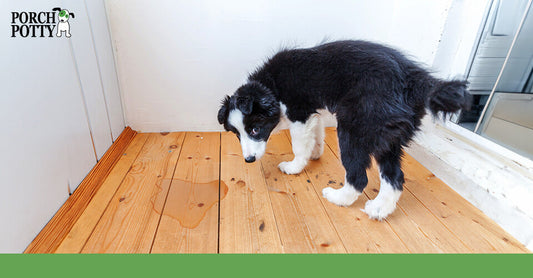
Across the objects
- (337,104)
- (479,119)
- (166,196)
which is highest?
(337,104)

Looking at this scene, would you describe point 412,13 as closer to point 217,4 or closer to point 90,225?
point 217,4

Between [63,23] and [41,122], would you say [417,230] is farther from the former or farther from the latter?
[63,23]

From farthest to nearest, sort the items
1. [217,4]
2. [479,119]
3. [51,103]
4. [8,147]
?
1. [217,4]
2. [479,119]
3. [51,103]
4. [8,147]

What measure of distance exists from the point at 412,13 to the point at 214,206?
68.3 inches

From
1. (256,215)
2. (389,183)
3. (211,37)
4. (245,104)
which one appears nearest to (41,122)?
(245,104)

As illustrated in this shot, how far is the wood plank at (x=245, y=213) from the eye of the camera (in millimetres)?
1073

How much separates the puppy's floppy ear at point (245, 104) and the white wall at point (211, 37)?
2.43 ft

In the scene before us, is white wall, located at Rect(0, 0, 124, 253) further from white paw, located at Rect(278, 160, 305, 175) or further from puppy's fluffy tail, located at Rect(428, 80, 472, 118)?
puppy's fluffy tail, located at Rect(428, 80, 472, 118)

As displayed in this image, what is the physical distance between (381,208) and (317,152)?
1.93 feet

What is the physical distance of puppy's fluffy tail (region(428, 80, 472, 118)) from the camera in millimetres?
893

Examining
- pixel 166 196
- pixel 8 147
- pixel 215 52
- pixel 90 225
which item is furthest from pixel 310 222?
pixel 215 52

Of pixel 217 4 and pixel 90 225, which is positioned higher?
pixel 217 4

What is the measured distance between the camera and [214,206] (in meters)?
1.29

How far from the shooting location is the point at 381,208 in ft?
3.96
